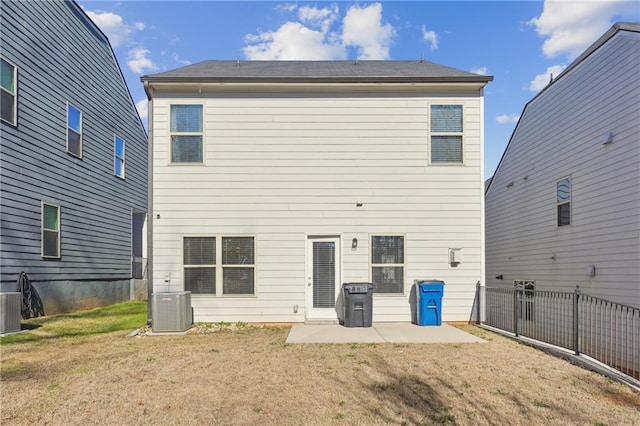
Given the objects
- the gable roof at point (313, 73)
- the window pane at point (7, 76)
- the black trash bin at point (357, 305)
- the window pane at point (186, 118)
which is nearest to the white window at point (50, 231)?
the window pane at point (7, 76)

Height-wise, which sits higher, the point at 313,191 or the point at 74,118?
the point at 74,118

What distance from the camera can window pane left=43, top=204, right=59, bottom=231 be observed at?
984 centimetres

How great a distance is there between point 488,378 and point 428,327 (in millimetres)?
3052

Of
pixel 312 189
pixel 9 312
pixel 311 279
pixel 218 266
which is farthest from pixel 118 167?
pixel 311 279

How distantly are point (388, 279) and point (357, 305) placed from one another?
0.96 metres

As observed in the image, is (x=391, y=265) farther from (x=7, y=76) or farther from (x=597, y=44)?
(x=7, y=76)

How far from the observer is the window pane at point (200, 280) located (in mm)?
8125

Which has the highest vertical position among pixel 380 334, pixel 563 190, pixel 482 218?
pixel 563 190

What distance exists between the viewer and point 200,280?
26.7 feet

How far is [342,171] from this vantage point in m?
8.38

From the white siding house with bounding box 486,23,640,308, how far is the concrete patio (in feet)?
11.2

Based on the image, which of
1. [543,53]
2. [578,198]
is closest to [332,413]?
[578,198]

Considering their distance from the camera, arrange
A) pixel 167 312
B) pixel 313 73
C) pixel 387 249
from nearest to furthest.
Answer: pixel 167 312, pixel 387 249, pixel 313 73

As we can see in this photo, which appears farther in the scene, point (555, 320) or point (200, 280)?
point (200, 280)
